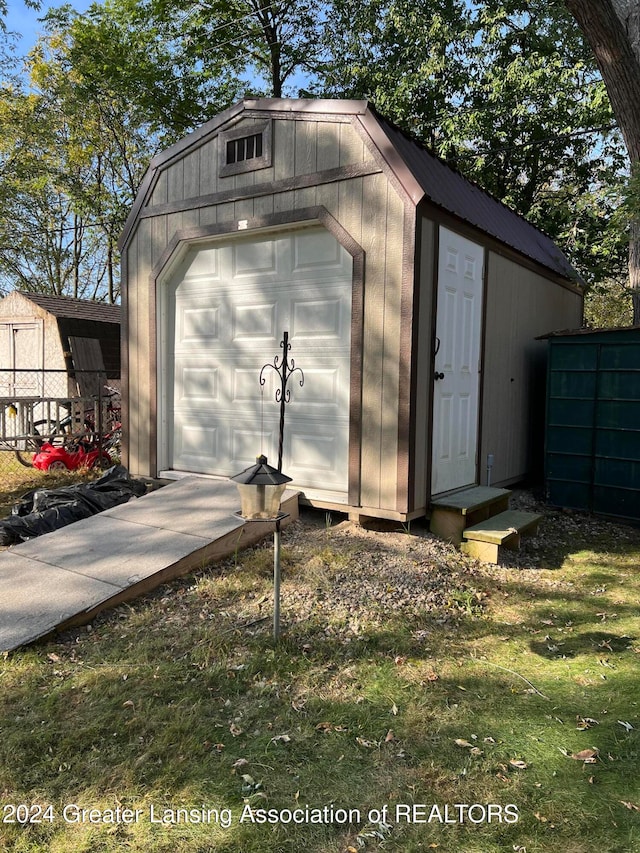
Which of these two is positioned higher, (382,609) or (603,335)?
(603,335)

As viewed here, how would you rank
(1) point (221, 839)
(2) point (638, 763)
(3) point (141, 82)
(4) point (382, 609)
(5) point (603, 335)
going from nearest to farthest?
(1) point (221, 839)
(2) point (638, 763)
(4) point (382, 609)
(5) point (603, 335)
(3) point (141, 82)

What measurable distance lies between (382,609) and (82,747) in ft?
6.10

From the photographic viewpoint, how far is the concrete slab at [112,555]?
11.0ft

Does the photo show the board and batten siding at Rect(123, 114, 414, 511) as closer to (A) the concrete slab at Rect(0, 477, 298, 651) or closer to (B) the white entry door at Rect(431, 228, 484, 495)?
(B) the white entry door at Rect(431, 228, 484, 495)

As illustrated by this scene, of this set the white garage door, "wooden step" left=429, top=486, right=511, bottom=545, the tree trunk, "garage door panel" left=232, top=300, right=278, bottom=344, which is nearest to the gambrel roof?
the white garage door

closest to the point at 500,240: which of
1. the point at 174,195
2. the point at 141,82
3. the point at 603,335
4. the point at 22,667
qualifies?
the point at 603,335

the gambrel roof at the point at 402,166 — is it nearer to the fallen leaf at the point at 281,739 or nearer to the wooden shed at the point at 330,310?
the wooden shed at the point at 330,310

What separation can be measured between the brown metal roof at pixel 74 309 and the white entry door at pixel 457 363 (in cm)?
964

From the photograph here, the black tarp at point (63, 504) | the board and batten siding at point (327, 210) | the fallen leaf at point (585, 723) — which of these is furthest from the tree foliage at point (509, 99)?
the fallen leaf at point (585, 723)

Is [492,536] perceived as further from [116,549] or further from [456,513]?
[116,549]

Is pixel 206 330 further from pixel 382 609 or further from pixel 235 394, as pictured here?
pixel 382 609

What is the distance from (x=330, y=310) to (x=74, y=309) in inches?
391

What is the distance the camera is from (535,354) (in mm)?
7234

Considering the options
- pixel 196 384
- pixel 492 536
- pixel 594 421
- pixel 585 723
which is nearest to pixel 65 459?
pixel 196 384
